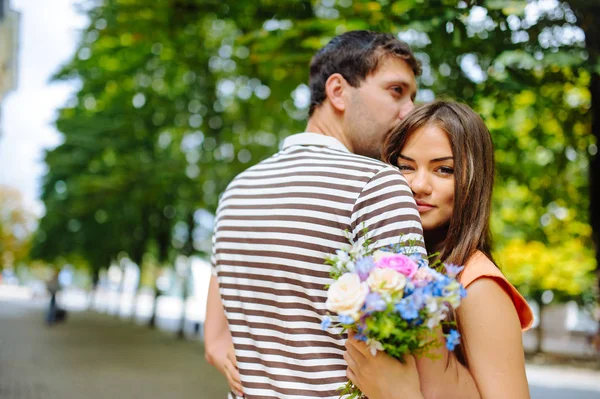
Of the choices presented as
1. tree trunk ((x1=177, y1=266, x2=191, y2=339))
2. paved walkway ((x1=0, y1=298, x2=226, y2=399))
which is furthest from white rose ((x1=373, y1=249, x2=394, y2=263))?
tree trunk ((x1=177, y1=266, x2=191, y2=339))

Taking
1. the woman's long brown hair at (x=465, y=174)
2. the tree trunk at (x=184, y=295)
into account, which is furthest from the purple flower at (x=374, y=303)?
the tree trunk at (x=184, y=295)

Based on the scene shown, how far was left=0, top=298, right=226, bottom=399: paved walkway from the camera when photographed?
12688 millimetres

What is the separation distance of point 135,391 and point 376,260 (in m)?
11.9

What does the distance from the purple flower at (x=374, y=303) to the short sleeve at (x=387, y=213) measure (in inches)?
10.6

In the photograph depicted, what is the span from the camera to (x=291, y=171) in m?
2.36

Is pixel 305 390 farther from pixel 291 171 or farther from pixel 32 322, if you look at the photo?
pixel 32 322

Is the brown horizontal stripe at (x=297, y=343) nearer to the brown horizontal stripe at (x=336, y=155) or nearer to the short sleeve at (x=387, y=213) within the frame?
the short sleeve at (x=387, y=213)

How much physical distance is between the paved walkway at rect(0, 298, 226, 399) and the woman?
10779 mm

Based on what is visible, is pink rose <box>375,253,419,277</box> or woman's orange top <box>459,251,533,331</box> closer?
pink rose <box>375,253,419,277</box>

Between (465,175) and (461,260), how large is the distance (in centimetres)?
30

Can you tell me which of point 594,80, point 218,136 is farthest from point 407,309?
point 218,136

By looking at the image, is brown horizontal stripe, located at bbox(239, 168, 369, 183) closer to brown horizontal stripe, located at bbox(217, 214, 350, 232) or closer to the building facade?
brown horizontal stripe, located at bbox(217, 214, 350, 232)

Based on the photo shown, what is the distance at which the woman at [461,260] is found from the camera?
194 cm

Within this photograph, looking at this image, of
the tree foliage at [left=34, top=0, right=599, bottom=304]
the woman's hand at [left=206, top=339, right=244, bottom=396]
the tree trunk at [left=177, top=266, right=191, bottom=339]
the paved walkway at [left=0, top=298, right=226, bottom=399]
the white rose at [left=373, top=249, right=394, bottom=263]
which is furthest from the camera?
the tree trunk at [left=177, top=266, right=191, bottom=339]
